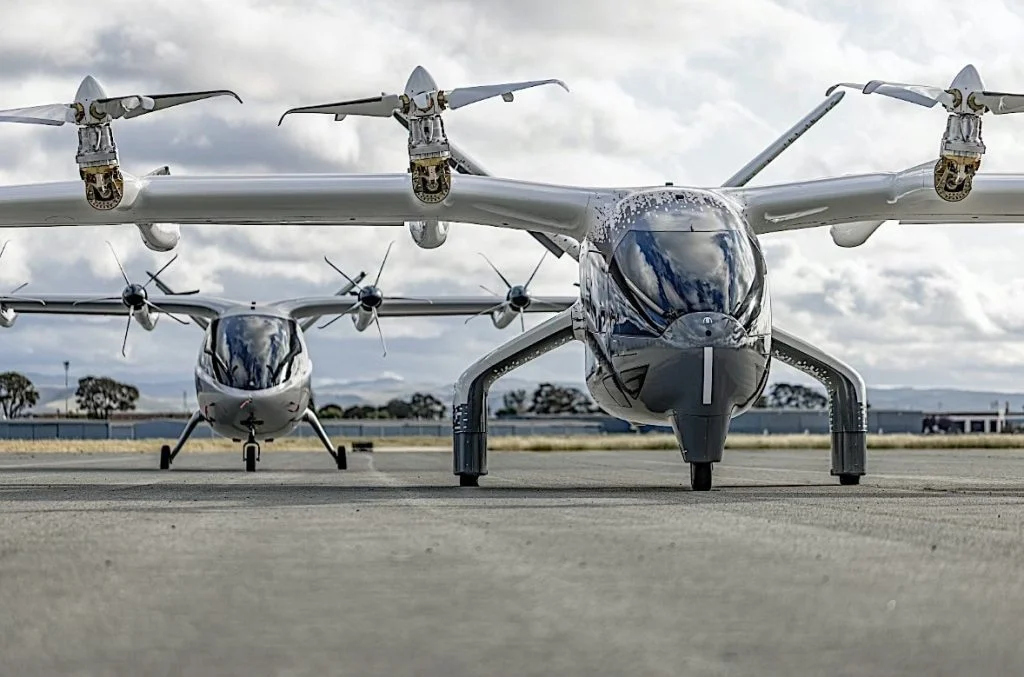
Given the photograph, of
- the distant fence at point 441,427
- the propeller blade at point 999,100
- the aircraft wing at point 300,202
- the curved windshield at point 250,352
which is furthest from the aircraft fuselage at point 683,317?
the distant fence at point 441,427

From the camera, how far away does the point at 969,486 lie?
1673 cm

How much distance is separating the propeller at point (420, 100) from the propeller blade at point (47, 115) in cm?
335

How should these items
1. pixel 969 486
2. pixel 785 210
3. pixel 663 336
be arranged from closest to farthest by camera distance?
1. pixel 663 336
2. pixel 969 486
3. pixel 785 210

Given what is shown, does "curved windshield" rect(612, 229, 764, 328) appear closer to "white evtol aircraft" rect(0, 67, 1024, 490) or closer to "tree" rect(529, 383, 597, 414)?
"white evtol aircraft" rect(0, 67, 1024, 490)

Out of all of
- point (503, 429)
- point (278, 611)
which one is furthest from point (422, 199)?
point (503, 429)

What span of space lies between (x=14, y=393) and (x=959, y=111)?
14799cm

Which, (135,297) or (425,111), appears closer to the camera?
(425,111)

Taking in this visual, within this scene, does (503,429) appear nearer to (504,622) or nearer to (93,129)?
(93,129)

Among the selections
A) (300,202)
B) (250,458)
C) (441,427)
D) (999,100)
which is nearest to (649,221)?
(999,100)

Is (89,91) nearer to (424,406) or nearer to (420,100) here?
(420,100)

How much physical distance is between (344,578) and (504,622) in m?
1.61

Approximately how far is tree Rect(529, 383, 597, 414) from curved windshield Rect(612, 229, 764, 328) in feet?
495

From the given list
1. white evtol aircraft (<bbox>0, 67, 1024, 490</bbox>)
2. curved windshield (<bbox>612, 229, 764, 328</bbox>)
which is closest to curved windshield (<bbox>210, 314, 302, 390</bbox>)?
white evtol aircraft (<bbox>0, 67, 1024, 490</bbox>)

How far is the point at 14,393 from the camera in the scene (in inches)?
5960
